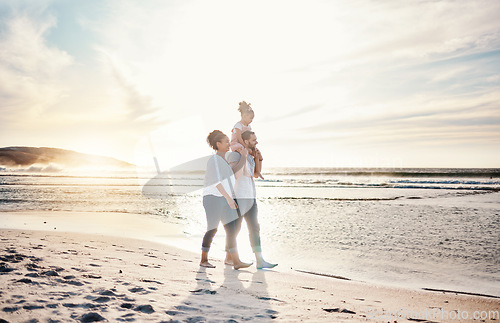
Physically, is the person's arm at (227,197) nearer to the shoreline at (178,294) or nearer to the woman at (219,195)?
the woman at (219,195)

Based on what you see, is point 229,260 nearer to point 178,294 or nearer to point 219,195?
point 219,195

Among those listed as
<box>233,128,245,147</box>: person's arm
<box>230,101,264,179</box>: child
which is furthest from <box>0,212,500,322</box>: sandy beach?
<box>233,128,245,147</box>: person's arm

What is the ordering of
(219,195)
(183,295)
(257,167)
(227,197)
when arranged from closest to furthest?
(183,295) < (227,197) < (219,195) < (257,167)

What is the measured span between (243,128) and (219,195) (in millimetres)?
1163

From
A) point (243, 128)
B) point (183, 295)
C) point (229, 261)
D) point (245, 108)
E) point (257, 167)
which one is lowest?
point (229, 261)

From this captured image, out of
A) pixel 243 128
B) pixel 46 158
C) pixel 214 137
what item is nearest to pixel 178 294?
pixel 214 137

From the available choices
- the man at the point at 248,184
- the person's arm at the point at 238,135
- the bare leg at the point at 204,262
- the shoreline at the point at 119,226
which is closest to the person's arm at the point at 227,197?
the man at the point at 248,184

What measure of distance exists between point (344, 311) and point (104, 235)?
6.50 m

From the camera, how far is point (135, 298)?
3461mm

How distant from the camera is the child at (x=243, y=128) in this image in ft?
18.1

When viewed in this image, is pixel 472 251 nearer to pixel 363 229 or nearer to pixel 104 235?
pixel 363 229

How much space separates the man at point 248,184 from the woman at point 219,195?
0.38ft

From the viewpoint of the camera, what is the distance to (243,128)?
5625mm

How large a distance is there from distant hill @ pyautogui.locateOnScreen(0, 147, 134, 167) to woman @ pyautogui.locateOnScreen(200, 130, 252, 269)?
154 metres
